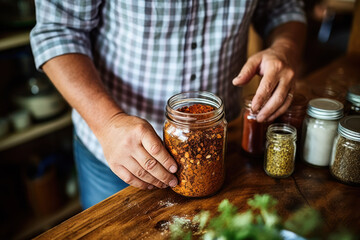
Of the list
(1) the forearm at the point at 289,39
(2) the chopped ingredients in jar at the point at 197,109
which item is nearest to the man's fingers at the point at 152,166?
(2) the chopped ingredients in jar at the point at 197,109

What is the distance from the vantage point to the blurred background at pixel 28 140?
172 centimetres

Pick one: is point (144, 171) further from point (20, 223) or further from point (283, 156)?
point (20, 223)

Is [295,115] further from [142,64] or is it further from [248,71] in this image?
[142,64]

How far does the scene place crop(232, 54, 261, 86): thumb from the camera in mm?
896

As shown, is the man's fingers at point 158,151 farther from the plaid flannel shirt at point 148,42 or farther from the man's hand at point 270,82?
the plaid flannel shirt at point 148,42

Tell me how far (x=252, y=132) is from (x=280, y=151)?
4.5 inches

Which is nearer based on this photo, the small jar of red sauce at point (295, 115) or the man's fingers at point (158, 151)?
the man's fingers at point (158, 151)

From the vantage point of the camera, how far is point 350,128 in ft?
2.64

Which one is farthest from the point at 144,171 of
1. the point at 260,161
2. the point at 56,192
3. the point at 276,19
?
the point at 56,192

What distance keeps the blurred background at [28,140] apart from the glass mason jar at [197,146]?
964 mm

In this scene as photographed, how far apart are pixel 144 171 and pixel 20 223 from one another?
1.45m

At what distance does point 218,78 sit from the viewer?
1.19 m

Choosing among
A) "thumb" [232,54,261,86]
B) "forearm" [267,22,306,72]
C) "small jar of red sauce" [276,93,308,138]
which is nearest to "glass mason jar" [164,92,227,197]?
"thumb" [232,54,261,86]

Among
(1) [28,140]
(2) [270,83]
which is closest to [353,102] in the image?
(2) [270,83]
